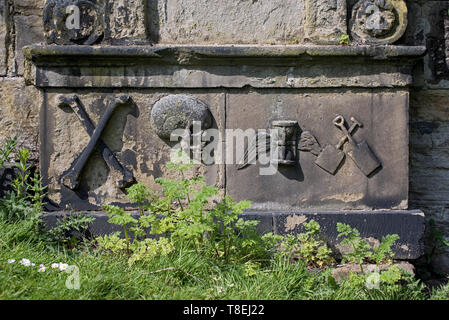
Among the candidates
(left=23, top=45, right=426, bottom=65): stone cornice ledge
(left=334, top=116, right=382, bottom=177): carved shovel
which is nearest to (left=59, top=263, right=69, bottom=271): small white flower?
(left=23, top=45, right=426, bottom=65): stone cornice ledge

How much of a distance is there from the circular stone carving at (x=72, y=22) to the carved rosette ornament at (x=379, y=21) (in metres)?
1.69

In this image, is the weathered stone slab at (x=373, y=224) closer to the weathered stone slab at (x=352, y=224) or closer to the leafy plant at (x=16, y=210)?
the weathered stone slab at (x=352, y=224)

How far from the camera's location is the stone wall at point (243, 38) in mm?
2990

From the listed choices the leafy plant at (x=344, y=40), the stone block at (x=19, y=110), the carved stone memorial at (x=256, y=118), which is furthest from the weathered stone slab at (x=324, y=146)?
the stone block at (x=19, y=110)

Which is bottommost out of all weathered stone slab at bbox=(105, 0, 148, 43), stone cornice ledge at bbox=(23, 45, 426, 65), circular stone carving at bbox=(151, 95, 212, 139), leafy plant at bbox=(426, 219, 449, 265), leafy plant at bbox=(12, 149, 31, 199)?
leafy plant at bbox=(426, 219, 449, 265)

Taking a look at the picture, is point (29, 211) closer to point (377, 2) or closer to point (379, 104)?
point (379, 104)

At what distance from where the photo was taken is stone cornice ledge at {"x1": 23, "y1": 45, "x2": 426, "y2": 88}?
9.37 feet

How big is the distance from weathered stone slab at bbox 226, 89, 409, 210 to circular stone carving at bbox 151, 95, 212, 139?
0.19m

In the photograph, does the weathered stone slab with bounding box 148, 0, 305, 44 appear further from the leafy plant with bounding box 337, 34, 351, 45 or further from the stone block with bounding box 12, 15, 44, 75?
the stone block with bounding box 12, 15, 44, 75

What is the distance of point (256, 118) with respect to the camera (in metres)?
2.96

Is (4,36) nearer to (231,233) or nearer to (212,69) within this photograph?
(212,69)

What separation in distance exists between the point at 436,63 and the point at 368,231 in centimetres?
137

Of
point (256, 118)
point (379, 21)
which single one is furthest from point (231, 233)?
point (379, 21)
